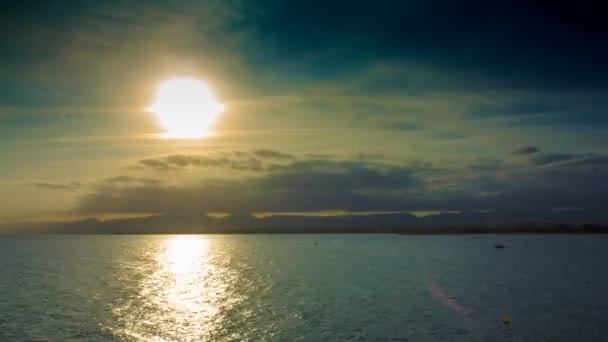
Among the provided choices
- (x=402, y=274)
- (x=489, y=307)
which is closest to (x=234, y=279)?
(x=402, y=274)

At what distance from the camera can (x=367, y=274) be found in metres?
98.4

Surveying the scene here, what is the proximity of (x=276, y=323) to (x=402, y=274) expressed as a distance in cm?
5637

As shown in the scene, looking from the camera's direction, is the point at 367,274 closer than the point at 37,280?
No

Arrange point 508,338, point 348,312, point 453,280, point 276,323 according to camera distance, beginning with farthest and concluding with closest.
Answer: point 453,280 → point 348,312 → point 276,323 → point 508,338

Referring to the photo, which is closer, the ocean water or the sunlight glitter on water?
the ocean water

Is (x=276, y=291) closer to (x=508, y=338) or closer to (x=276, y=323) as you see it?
(x=276, y=323)

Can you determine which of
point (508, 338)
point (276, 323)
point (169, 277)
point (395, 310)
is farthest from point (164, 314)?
point (169, 277)

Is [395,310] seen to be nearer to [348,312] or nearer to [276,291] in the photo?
[348,312]

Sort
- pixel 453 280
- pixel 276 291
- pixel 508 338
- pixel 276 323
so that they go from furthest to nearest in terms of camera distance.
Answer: pixel 453 280, pixel 276 291, pixel 276 323, pixel 508 338

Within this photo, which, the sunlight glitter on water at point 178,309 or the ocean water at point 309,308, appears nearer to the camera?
the ocean water at point 309,308

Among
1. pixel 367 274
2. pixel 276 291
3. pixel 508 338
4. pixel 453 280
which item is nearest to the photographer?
pixel 508 338

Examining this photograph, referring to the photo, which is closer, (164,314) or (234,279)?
(164,314)

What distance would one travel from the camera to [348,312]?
54.2 metres

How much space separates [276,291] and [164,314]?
22.8 meters
